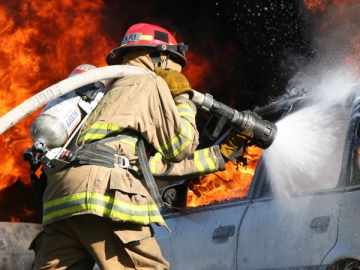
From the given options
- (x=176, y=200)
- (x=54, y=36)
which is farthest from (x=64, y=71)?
(x=176, y=200)

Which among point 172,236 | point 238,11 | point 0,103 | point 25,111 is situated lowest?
point 172,236

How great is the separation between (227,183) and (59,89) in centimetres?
188

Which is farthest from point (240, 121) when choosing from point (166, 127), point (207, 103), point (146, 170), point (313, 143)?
point (146, 170)

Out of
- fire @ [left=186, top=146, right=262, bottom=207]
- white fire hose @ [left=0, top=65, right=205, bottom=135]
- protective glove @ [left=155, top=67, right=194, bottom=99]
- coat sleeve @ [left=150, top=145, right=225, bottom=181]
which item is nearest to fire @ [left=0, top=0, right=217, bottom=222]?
fire @ [left=186, top=146, right=262, bottom=207]

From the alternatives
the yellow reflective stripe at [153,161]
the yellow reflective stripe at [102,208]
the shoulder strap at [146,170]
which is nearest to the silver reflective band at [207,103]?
the yellow reflective stripe at [153,161]

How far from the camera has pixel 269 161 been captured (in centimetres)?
500

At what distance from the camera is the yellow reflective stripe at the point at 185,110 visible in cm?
414

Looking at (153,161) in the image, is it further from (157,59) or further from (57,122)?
(57,122)

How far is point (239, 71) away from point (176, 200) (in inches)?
207

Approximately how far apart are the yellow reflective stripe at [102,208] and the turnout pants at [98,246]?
2.9 inches

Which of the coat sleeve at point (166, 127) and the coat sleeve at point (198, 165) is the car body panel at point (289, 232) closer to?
the coat sleeve at point (198, 165)

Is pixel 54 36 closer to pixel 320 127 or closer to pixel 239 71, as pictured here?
pixel 239 71

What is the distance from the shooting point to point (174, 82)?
422 centimetres

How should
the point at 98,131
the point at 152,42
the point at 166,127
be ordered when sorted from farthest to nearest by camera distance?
the point at 152,42 → the point at 166,127 → the point at 98,131
